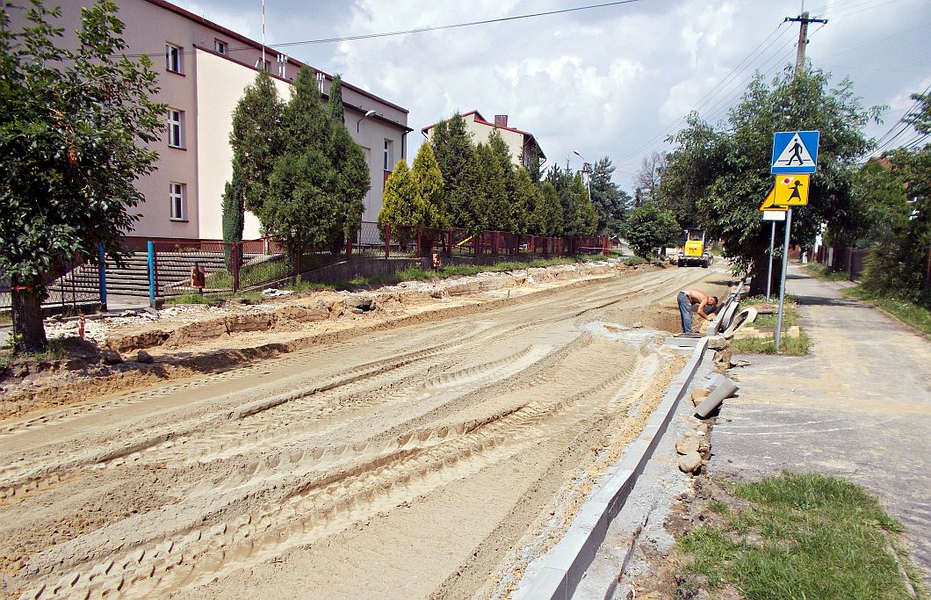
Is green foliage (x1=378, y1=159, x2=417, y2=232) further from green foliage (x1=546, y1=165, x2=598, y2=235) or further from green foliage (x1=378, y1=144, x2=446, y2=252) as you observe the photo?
green foliage (x1=546, y1=165, x2=598, y2=235)

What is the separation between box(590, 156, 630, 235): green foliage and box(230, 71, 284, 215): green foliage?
49704mm

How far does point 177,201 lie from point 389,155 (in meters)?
12.0

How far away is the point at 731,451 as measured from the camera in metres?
5.42

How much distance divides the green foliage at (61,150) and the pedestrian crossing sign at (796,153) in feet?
31.0

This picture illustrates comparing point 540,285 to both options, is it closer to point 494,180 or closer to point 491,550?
point 494,180

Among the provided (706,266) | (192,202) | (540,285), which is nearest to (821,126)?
(540,285)

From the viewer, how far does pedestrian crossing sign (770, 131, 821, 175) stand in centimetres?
905

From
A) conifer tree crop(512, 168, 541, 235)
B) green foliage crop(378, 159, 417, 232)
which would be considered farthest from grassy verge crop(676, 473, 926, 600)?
conifer tree crop(512, 168, 541, 235)

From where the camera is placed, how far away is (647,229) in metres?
45.5

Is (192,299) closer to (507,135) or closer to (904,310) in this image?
(904,310)

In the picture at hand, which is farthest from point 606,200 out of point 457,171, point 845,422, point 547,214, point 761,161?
point 845,422

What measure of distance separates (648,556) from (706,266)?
149ft

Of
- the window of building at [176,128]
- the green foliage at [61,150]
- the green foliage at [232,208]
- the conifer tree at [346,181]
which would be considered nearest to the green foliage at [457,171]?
the conifer tree at [346,181]

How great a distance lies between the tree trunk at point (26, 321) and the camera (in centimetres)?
745
